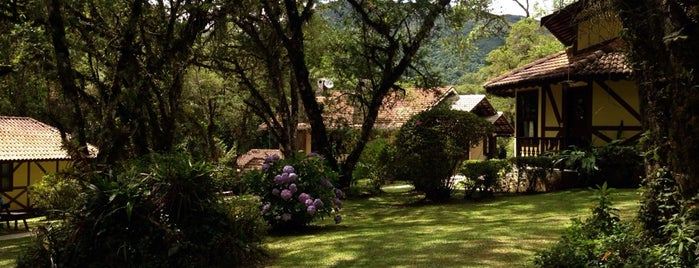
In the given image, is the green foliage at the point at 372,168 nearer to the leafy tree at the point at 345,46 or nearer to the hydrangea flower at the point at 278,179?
the leafy tree at the point at 345,46

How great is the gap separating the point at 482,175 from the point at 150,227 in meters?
10.2

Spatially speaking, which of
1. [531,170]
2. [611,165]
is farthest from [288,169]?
[611,165]

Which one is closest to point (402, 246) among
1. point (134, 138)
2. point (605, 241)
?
point (605, 241)

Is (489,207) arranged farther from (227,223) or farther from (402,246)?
Result: (227,223)

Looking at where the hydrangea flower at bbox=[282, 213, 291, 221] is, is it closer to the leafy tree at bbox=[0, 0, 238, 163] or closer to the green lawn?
the green lawn

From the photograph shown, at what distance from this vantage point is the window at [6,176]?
2469 cm

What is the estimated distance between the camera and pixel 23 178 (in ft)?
83.3

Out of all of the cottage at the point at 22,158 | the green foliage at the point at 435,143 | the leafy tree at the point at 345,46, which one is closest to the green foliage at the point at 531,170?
the green foliage at the point at 435,143

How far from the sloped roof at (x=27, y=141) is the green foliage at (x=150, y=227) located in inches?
742

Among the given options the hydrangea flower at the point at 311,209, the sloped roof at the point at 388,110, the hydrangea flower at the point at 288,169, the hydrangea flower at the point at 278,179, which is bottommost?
the hydrangea flower at the point at 311,209

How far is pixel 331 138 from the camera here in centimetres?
2081

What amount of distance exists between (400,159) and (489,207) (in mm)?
2547

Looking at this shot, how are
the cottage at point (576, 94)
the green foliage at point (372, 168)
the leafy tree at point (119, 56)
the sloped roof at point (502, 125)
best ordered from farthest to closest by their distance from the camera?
the sloped roof at point (502, 125) → the green foliage at point (372, 168) → the cottage at point (576, 94) → the leafy tree at point (119, 56)

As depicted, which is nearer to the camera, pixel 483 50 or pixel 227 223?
pixel 227 223
